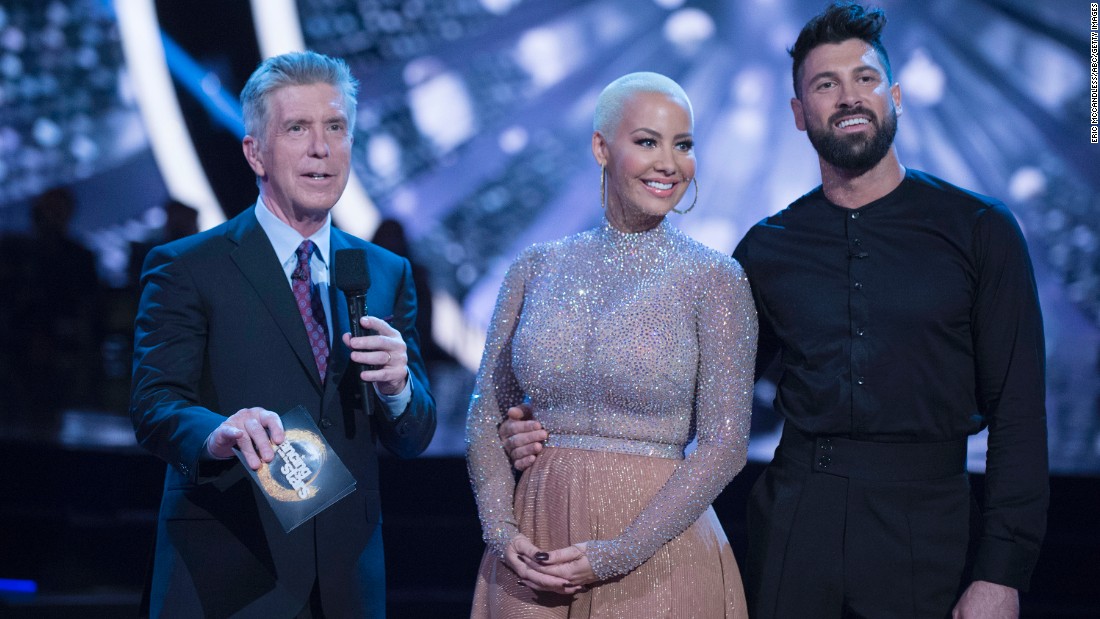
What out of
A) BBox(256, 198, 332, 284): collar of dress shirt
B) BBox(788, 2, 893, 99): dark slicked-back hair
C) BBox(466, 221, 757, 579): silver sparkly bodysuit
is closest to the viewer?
BBox(466, 221, 757, 579): silver sparkly bodysuit

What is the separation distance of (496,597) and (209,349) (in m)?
0.74

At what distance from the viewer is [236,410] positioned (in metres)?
1.91

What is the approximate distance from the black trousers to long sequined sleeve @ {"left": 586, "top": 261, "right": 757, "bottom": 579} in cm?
19

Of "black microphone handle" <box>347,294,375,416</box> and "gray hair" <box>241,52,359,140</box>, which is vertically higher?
"gray hair" <box>241,52,359,140</box>

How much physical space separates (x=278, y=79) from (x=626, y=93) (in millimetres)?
706

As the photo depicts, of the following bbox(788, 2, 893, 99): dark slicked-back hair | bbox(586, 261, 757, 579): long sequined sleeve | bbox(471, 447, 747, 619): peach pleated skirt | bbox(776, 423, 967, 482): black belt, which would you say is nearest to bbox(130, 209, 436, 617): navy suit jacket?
bbox(471, 447, 747, 619): peach pleated skirt

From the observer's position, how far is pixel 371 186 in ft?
21.3

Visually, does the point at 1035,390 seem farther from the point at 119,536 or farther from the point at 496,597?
the point at 119,536

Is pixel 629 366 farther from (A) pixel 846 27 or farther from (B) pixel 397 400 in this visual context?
(A) pixel 846 27

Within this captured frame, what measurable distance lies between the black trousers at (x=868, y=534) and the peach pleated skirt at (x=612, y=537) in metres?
0.12

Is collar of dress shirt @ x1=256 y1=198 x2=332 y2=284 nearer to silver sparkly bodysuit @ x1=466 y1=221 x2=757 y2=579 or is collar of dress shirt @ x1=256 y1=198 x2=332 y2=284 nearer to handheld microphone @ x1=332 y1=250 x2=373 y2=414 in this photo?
handheld microphone @ x1=332 y1=250 x2=373 y2=414

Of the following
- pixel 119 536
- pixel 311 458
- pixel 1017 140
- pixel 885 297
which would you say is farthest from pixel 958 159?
pixel 311 458

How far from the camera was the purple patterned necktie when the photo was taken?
1965 millimetres

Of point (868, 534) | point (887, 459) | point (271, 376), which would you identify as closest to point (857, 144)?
point (887, 459)
